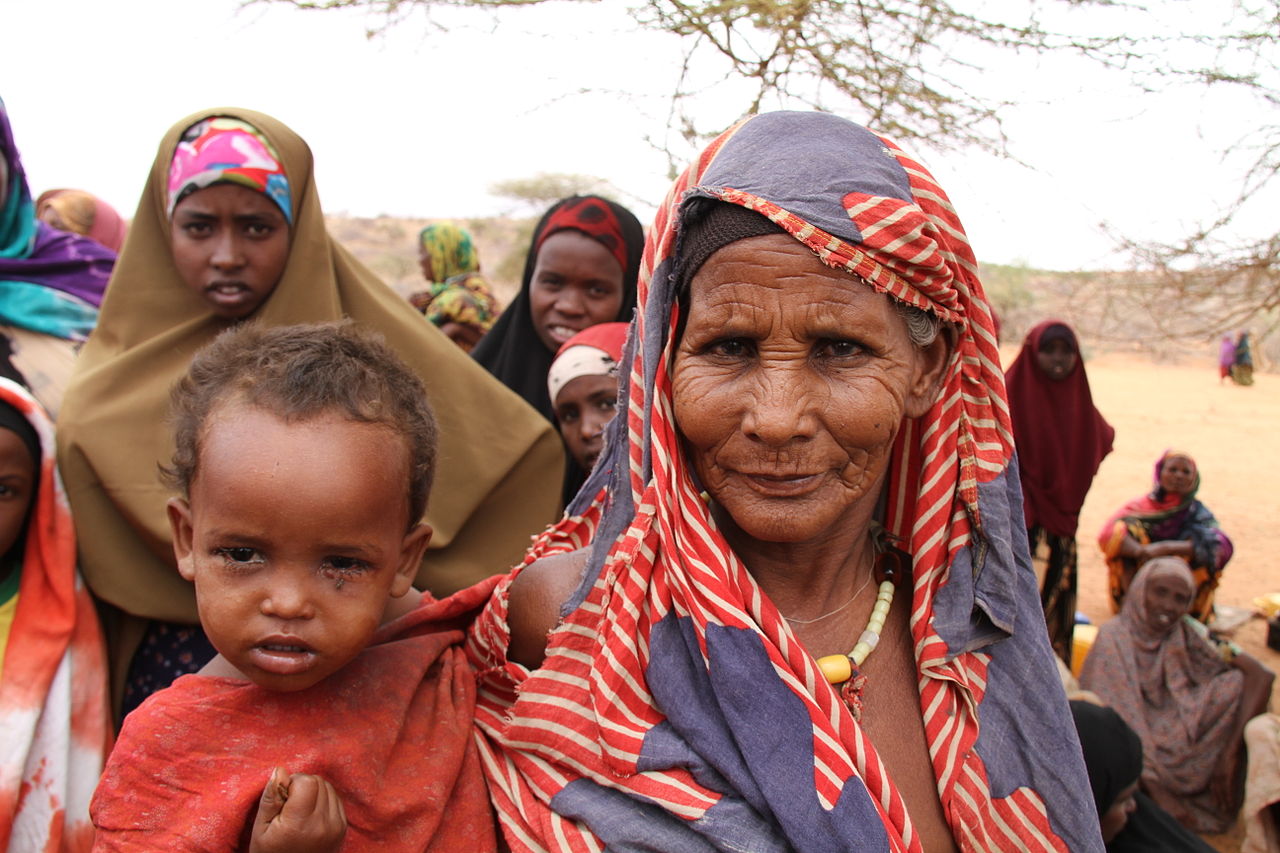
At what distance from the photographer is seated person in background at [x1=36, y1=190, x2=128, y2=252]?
5.41 metres

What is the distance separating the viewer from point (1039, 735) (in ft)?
5.65

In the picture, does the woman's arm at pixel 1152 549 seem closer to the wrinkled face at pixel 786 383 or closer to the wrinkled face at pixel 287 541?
the wrinkled face at pixel 786 383

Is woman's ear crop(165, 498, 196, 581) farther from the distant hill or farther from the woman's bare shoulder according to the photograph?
the distant hill

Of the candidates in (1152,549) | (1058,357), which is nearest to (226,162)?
(1058,357)

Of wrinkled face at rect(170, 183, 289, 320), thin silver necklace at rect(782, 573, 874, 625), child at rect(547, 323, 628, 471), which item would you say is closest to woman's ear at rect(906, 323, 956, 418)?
thin silver necklace at rect(782, 573, 874, 625)

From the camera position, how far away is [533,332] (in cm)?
415

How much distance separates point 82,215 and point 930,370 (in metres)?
5.54

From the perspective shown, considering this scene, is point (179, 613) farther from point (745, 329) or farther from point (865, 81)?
Answer: point (865, 81)

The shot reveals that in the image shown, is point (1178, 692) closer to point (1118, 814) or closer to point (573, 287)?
point (1118, 814)

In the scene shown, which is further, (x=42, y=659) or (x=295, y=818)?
(x=42, y=659)

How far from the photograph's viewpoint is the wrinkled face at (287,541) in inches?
59.9

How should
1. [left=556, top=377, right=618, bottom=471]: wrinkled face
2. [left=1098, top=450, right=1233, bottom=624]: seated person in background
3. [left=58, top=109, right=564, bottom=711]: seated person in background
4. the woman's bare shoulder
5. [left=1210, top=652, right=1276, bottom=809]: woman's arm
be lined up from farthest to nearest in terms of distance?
[left=1098, top=450, right=1233, bottom=624]: seated person in background
[left=1210, top=652, right=1276, bottom=809]: woman's arm
[left=556, top=377, right=618, bottom=471]: wrinkled face
[left=58, top=109, right=564, bottom=711]: seated person in background
the woman's bare shoulder

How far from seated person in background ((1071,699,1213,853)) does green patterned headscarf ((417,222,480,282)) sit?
560 centimetres

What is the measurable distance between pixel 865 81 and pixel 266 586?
438 centimetres
